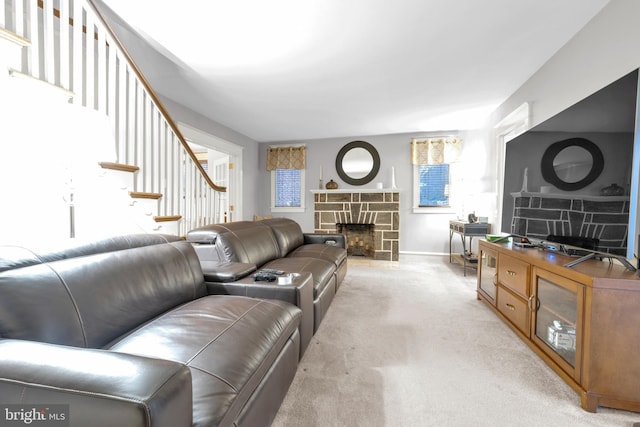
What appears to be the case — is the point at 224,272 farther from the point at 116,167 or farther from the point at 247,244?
the point at 116,167

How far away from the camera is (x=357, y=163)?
17.7 ft

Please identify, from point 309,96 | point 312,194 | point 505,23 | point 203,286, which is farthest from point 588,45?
point 312,194

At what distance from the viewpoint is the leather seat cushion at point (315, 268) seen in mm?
2160

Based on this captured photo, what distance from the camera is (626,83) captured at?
1.46 m

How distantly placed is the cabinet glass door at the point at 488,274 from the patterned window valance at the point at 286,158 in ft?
12.7

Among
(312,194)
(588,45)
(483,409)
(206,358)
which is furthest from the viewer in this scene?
(312,194)

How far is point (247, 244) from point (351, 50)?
201 centimetres

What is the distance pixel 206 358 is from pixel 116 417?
1.34ft

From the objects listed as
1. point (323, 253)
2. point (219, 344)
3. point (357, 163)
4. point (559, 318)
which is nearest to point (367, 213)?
point (357, 163)

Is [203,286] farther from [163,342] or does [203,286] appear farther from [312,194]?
[312,194]

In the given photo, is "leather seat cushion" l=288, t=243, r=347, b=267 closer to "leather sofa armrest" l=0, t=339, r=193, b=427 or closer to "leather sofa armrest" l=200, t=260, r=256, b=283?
Result: "leather sofa armrest" l=200, t=260, r=256, b=283

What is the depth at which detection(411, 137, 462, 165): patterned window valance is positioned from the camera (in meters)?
4.86

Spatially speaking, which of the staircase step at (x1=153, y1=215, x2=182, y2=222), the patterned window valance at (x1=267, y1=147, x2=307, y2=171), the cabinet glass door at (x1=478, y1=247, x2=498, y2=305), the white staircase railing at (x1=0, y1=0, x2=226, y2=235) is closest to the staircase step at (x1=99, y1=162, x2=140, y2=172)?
the white staircase railing at (x1=0, y1=0, x2=226, y2=235)

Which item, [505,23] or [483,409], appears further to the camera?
[505,23]
